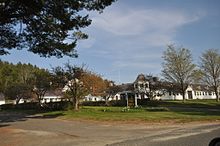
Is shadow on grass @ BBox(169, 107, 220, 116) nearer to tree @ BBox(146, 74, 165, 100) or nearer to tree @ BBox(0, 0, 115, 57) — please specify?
tree @ BBox(0, 0, 115, 57)

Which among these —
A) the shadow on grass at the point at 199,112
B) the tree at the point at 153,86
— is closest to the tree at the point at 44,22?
the shadow on grass at the point at 199,112

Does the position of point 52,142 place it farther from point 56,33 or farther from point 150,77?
point 150,77

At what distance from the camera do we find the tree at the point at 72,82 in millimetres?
48131

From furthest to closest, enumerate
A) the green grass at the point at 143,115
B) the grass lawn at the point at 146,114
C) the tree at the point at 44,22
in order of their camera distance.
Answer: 1. the grass lawn at the point at 146,114
2. the green grass at the point at 143,115
3. the tree at the point at 44,22

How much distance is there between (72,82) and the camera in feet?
160

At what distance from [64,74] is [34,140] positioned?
98.8 feet

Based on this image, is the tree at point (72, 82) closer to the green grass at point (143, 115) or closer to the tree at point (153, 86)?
the green grass at point (143, 115)

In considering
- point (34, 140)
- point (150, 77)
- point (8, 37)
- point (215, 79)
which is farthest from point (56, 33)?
point (215, 79)

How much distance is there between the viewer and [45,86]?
61.8m

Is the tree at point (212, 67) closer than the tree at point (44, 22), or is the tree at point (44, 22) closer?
the tree at point (44, 22)

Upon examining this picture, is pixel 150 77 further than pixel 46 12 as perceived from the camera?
Yes

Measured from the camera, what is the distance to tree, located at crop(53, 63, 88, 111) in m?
48.1

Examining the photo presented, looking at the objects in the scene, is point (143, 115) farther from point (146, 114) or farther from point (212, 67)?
point (212, 67)

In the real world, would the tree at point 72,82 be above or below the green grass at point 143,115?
above
